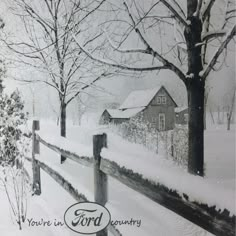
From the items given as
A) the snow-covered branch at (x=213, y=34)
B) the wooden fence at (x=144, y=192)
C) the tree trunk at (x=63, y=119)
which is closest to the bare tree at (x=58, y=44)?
the tree trunk at (x=63, y=119)

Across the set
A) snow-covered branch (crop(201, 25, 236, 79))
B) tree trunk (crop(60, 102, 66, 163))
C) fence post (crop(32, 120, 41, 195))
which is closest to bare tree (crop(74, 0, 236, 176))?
snow-covered branch (crop(201, 25, 236, 79))

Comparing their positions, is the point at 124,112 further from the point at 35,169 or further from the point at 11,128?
the point at 35,169

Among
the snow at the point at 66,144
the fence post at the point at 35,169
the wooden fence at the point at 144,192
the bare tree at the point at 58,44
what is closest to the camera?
the wooden fence at the point at 144,192

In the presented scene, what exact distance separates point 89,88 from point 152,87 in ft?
1.11

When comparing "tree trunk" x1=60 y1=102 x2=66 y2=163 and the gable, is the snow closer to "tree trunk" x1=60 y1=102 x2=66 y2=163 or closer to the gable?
"tree trunk" x1=60 y1=102 x2=66 y2=163

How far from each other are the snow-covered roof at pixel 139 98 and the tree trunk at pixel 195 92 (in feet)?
0.54

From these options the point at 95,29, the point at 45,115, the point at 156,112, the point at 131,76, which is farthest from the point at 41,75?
the point at 156,112

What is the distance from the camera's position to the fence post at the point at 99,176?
161cm

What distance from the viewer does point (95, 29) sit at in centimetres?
182

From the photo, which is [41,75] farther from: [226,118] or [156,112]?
[226,118]

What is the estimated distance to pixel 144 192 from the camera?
4.27 ft

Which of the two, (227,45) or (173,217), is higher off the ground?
(227,45)

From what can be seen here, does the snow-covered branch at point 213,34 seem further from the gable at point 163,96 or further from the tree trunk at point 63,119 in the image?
the tree trunk at point 63,119

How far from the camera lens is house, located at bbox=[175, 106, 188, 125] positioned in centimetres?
162
